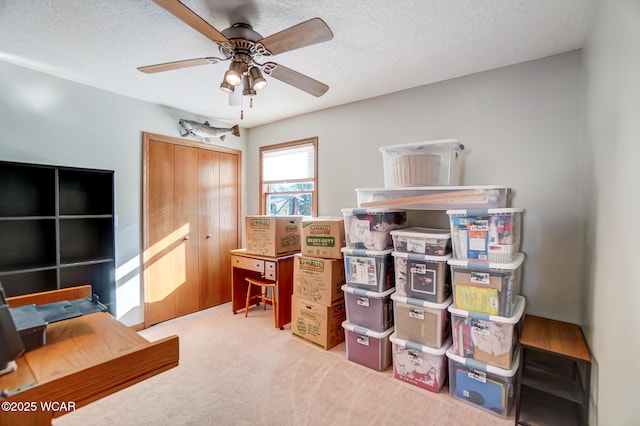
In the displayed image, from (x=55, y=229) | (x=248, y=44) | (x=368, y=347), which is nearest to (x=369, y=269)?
(x=368, y=347)

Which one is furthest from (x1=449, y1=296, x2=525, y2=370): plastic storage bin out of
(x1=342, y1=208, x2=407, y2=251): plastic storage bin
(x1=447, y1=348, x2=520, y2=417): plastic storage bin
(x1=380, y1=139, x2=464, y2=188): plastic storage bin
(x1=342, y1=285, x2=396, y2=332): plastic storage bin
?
(x1=380, y1=139, x2=464, y2=188): plastic storage bin

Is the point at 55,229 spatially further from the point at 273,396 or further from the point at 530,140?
the point at 530,140

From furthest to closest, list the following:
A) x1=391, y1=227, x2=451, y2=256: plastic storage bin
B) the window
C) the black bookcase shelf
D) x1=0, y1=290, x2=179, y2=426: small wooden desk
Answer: the window
the black bookcase shelf
x1=391, y1=227, x2=451, y2=256: plastic storage bin
x1=0, y1=290, x2=179, y2=426: small wooden desk

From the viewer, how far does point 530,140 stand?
2270 mm

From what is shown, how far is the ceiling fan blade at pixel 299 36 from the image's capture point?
147cm

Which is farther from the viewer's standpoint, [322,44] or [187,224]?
[187,224]

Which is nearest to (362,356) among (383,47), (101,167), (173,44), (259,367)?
(259,367)

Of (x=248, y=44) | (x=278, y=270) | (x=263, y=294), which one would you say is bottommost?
(x=263, y=294)

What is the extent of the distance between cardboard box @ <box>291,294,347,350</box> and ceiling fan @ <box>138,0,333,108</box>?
1.96 m

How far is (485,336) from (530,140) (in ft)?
4.97

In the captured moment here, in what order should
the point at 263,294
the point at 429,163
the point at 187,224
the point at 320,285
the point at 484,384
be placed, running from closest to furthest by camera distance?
the point at 484,384 → the point at 429,163 → the point at 320,285 → the point at 187,224 → the point at 263,294

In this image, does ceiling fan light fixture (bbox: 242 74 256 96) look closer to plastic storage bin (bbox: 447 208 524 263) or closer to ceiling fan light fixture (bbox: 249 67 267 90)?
ceiling fan light fixture (bbox: 249 67 267 90)

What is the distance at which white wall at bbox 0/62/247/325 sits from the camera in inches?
96.0

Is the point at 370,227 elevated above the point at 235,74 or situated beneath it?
situated beneath
